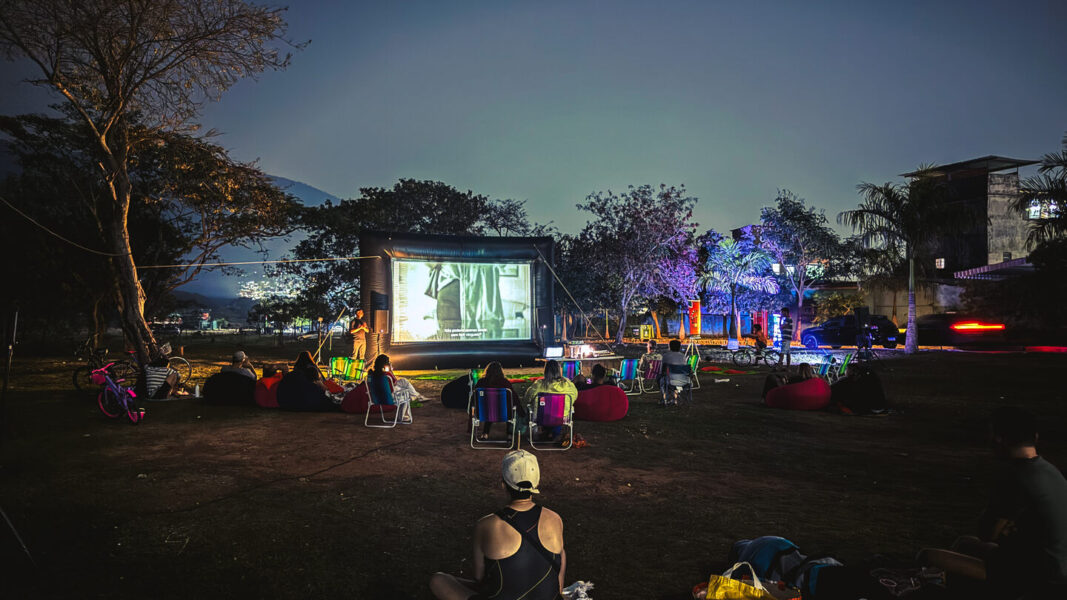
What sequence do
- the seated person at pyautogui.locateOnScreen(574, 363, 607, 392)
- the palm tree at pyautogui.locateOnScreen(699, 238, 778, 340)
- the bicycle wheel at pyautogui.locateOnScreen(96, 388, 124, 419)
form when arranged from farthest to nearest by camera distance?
the palm tree at pyautogui.locateOnScreen(699, 238, 778, 340), the seated person at pyautogui.locateOnScreen(574, 363, 607, 392), the bicycle wheel at pyautogui.locateOnScreen(96, 388, 124, 419)

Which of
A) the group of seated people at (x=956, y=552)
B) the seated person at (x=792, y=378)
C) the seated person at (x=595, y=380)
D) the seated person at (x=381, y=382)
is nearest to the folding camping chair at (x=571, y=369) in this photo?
the seated person at (x=595, y=380)

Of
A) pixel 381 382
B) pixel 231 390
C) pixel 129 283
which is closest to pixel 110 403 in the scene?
pixel 231 390

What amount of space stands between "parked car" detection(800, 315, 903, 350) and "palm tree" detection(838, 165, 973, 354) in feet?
4.32

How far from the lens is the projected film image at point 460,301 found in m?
18.1

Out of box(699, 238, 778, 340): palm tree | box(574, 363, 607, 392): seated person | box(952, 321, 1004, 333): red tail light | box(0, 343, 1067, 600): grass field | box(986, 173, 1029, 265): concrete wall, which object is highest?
box(986, 173, 1029, 265): concrete wall

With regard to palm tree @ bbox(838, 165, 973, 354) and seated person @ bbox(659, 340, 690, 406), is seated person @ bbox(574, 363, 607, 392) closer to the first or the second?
seated person @ bbox(659, 340, 690, 406)

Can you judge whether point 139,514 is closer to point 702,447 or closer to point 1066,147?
point 702,447

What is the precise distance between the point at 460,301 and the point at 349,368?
6.59 metres

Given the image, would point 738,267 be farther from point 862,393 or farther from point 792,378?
point 862,393

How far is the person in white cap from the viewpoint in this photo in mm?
2609

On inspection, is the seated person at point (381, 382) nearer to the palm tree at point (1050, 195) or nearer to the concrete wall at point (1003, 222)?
the palm tree at point (1050, 195)

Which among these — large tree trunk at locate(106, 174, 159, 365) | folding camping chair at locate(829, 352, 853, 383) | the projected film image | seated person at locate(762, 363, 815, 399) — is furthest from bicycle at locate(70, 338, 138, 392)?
folding camping chair at locate(829, 352, 853, 383)

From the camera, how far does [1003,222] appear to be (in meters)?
32.8

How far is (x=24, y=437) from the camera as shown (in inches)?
312
